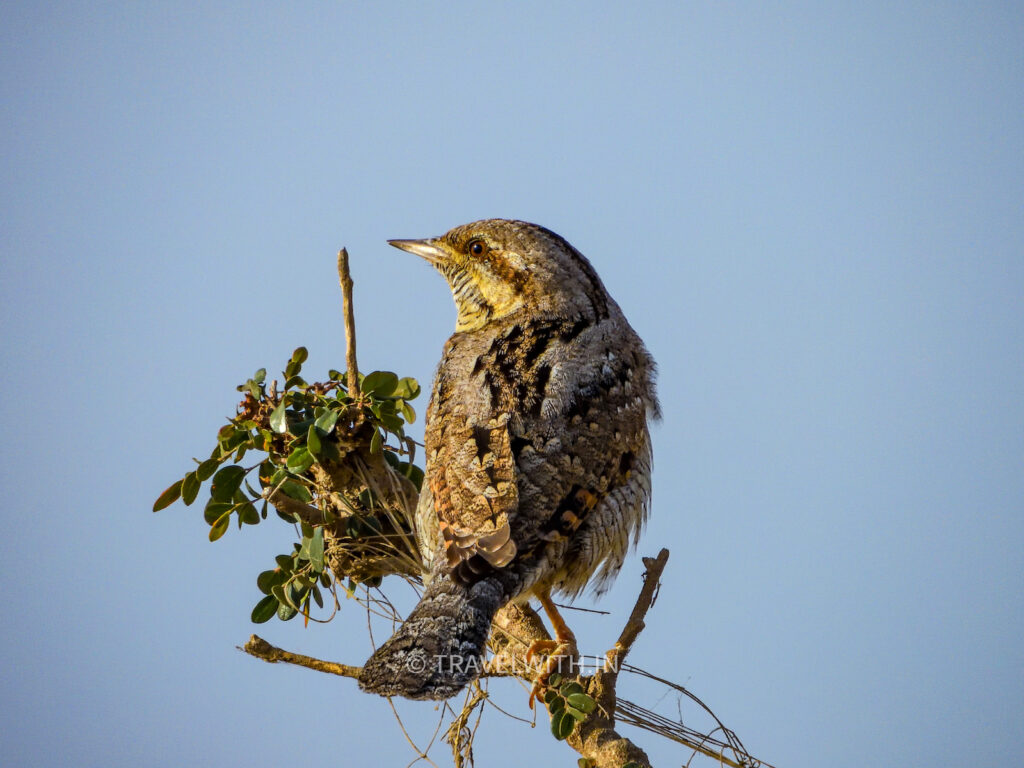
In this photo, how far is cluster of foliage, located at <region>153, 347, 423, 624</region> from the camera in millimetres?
4246

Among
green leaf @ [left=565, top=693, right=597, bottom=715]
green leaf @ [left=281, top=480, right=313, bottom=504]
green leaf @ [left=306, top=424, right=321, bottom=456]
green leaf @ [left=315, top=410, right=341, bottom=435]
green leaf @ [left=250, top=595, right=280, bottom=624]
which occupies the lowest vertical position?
green leaf @ [left=565, top=693, right=597, bottom=715]

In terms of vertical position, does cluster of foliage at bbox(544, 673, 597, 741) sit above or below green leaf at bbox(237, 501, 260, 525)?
below

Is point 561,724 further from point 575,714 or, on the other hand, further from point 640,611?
point 640,611

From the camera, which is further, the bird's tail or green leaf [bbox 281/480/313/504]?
green leaf [bbox 281/480/313/504]

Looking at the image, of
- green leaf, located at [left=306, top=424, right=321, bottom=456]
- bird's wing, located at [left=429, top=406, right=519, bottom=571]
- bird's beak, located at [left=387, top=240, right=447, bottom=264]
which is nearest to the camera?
bird's wing, located at [left=429, top=406, right=519, bottom=571]

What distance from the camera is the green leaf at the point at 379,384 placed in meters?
4.36

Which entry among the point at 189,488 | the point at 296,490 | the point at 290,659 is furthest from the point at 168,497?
the point at 290,659

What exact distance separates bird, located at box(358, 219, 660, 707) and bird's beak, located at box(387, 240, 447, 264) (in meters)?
0.01

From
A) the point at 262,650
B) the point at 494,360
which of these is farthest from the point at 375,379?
the point at 262,650

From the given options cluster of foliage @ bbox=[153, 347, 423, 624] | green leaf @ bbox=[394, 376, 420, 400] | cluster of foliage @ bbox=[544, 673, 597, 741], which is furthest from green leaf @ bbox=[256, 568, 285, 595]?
cluster of foliage @ bbox=[544, 673, 597, 741]

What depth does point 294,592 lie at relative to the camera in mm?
4270

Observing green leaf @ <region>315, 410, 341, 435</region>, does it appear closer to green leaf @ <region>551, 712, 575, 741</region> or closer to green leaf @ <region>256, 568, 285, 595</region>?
green leaf @ <region>256, 568, 285, 595</region>

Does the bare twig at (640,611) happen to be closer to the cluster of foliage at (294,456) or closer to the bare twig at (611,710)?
the bare twig at (611,710)

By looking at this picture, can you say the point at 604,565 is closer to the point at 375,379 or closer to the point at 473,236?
the point at 375,379
